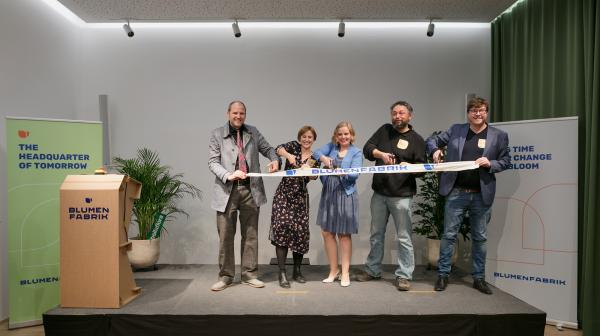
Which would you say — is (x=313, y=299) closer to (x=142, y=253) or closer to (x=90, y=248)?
(x=90, y=248)

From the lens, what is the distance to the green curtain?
3293 mm

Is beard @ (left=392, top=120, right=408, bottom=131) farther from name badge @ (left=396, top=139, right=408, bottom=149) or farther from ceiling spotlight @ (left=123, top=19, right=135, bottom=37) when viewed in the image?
ceiling spotlight @ (left=123, top=19, right=135, bottom=37)

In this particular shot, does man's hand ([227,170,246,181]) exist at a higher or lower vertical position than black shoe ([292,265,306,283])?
higher

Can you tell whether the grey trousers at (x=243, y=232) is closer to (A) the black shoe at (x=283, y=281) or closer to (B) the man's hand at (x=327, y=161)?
(A) the black shoe at (x=283, y=281)

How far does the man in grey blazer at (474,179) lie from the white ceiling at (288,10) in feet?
5.63

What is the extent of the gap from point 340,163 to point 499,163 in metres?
1.35

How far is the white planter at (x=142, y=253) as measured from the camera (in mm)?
4305

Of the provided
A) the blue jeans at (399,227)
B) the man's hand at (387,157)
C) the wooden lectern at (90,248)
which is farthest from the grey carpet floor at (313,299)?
the man's hand at (387,157)

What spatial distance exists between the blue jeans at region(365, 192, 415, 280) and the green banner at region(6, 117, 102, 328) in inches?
114

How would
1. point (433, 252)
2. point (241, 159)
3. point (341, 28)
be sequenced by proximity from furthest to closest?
1. point (341, 28)
2. point (433, 252)
3. point (241, 159)

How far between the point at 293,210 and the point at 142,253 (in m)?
1.89

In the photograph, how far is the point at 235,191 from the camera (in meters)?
3.55

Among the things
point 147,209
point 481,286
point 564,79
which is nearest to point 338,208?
point 481,286

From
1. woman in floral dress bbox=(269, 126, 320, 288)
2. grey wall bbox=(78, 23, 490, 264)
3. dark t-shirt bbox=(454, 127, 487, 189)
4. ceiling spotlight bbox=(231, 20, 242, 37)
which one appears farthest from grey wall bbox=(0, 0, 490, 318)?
dark t-shirt bbox=(454, 127, 487, 189)
